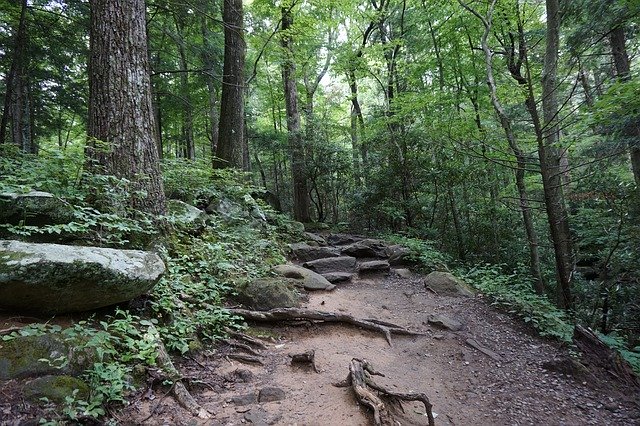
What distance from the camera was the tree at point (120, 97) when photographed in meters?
4.50

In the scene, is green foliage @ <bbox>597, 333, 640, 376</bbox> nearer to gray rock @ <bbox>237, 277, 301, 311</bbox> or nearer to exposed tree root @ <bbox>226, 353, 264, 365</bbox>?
gray rock @ <bbox>237, 277, 301, 311</bbox>

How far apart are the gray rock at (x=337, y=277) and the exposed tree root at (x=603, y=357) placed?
4.03 meters

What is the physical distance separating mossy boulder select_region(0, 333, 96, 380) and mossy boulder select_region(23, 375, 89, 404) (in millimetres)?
89

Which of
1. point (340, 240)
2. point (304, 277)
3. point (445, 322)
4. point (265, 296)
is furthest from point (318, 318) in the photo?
point (340, 240)

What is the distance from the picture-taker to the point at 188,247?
5121 mm

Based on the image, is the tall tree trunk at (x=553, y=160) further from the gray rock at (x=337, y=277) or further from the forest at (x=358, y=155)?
the gray rock at (x=337, y=277)

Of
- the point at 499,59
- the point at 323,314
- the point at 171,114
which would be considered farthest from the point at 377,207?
the point at 171,114

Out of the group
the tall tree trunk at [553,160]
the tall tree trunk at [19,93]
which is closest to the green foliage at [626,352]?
the tall tree trunk at [553,160]

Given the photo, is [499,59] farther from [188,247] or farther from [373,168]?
[188,247]

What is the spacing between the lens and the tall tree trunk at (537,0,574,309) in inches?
236

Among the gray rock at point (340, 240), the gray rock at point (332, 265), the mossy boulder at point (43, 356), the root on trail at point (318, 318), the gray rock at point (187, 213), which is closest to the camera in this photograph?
the mossy boulder at point (43, 356)

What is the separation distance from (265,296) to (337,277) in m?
2.59

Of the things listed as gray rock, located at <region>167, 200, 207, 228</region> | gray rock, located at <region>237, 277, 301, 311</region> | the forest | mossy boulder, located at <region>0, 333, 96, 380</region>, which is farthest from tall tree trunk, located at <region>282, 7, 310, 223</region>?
mossy boulder, located at <region>0, 333, 96, 380</region>

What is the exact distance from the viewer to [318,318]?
4906 millimetres
